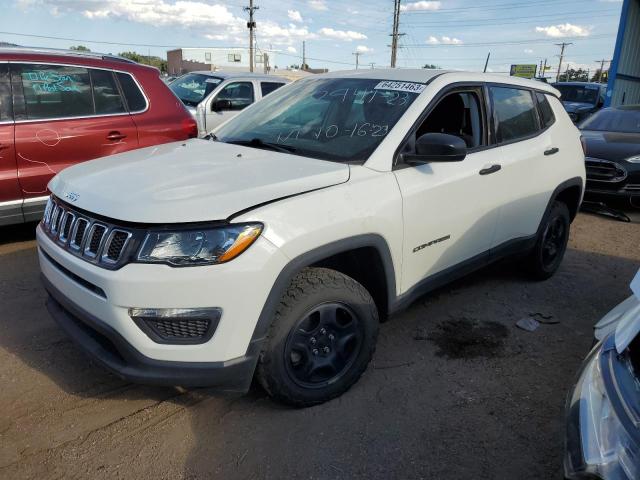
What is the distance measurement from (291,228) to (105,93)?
3724mm

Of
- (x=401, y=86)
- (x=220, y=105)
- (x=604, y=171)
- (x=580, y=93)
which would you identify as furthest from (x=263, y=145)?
(x=580, y=93)

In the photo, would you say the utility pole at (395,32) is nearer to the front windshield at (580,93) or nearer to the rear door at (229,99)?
the front windshield at (580,93)

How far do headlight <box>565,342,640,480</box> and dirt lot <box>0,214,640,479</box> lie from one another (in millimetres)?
719

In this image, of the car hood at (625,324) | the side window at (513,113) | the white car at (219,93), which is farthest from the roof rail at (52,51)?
the car hood at (625,324)

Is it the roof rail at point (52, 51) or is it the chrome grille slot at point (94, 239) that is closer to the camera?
the chrome grille slot at point (94, 239)

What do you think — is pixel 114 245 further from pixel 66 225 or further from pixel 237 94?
pixel 237 94

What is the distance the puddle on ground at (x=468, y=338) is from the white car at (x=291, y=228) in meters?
0.45

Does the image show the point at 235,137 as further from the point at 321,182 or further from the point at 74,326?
the point at 74,326

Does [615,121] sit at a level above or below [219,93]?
below

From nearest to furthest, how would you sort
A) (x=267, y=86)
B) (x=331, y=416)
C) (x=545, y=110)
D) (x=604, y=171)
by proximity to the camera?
(x=331, y=416) → (x=545, y=110) → (x=604, y=171) → (x=267, y=86)

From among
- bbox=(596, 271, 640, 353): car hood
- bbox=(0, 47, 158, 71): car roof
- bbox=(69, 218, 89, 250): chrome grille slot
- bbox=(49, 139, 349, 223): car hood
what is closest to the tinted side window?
bbox=(0, 47, 158, 71): car roof

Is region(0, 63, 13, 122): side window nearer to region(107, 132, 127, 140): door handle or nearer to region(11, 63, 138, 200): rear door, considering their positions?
region(11, 63, 138, 200): rear door

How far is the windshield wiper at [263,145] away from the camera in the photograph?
3046mm

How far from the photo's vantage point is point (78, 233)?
2.42 metres
